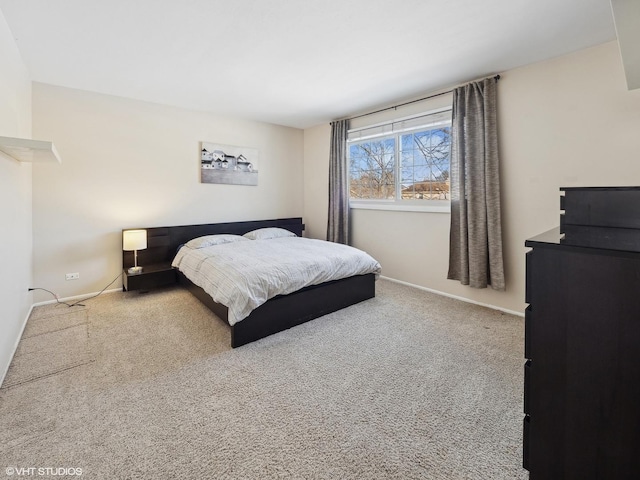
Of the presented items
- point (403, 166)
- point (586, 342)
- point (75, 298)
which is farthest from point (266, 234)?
point (586, 342)

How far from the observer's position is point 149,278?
359 cm

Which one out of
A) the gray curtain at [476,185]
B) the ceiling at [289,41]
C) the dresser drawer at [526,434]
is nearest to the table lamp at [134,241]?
the ceiling at [289,41]

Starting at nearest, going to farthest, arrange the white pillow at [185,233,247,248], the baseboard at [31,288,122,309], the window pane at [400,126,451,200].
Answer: the baseboard at [31,288,122,309]
the window pane at [400,126,451,200]
the white pillow at [185,233,247,248]

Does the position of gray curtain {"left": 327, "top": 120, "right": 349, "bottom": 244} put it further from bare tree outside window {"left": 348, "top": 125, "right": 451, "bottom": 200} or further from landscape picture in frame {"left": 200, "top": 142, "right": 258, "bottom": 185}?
landscape picture in frame {"left": 200, "top": 142, "right": 258, "bottom": 185}

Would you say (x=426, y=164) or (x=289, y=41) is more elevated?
(x=289, y=41)

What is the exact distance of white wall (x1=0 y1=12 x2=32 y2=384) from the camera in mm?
2043

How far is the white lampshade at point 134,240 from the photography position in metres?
3.55

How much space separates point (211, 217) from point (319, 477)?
12.8 ft

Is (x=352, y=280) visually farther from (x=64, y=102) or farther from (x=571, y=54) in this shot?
(x=64, y=102)

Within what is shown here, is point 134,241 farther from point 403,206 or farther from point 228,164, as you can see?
point 403,206

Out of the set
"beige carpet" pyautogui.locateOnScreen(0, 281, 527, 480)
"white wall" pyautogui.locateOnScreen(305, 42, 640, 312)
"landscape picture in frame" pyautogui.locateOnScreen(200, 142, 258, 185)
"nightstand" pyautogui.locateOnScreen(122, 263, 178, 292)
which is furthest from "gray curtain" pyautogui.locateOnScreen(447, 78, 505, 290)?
"nightstand" pyautogui.locateOnScreen(122, 263, 178, 292)

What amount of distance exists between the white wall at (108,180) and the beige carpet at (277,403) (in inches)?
39.4

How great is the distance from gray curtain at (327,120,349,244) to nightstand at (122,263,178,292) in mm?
2432

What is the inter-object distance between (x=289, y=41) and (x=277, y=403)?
2.67 m
